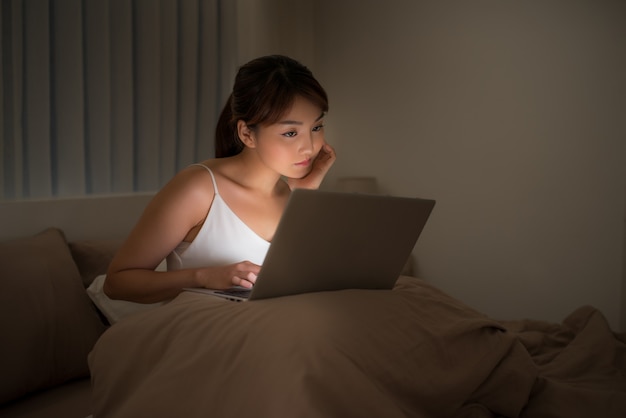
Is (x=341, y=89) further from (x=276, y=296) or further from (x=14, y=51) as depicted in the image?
(x=276, y=296)

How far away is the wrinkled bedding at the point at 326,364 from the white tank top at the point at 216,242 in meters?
0.33

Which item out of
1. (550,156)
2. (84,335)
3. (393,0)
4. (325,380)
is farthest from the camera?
(393,0)

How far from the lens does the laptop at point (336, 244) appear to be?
1245 mm

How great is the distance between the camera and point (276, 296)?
4.36 ft

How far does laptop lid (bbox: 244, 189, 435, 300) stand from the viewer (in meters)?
1.24

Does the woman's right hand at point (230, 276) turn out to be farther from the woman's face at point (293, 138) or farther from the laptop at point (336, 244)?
the woman's face at point (293, 138)

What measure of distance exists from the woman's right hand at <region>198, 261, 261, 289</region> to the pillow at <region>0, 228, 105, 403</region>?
0.60m

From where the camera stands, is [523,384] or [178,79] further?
[178,79]

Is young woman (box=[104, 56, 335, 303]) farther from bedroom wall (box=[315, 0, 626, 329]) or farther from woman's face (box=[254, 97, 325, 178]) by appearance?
bedroom wall (box=[315, 0, 626, 329])

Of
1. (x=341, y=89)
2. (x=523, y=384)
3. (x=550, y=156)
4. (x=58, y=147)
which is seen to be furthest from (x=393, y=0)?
(x=523, y=384)

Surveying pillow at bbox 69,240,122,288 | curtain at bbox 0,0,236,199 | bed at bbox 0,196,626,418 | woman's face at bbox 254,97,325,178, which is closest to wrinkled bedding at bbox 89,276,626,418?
bed at bbox 0,196,626,418

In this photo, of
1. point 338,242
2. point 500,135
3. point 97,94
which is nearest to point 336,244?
point 338,242

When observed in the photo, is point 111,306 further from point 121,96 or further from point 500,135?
point 500,135

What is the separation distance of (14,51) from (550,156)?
2603 mm
